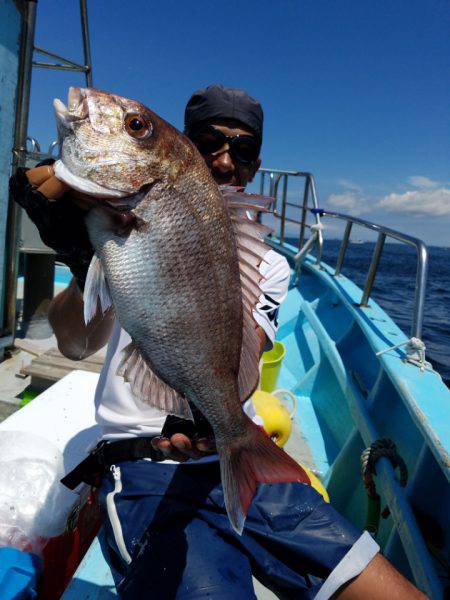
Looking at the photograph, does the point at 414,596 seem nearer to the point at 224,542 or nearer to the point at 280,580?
the point at 280,580

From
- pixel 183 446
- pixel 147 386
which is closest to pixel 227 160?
pixel 147 386

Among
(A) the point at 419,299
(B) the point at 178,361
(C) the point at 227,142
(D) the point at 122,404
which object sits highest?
(C) the point at 227,142

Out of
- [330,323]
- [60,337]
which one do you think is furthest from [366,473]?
[330,323]

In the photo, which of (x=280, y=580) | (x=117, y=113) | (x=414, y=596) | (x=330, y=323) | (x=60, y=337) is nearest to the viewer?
(x=117, y=113)

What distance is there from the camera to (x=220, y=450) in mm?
1335

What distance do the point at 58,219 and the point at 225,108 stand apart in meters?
1.32

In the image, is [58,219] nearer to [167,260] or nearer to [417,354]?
[167,260]

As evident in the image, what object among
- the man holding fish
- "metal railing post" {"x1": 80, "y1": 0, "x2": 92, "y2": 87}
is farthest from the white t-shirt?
"metal railing post" {"x1": 80, "y1": 0, "x2": 92, "y2": 87}

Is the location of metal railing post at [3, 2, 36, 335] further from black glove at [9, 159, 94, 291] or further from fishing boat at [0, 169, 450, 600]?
black glove at [9, 159, 94, 291]

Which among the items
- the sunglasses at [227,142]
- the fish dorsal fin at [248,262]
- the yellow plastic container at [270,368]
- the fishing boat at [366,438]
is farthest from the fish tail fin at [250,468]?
the yellow plastic container at [270,368]

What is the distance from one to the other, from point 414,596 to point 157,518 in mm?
1094

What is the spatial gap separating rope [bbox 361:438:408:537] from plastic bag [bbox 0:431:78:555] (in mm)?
1604

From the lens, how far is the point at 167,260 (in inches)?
47.1

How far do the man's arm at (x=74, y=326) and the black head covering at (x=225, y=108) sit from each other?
3.83 feet
